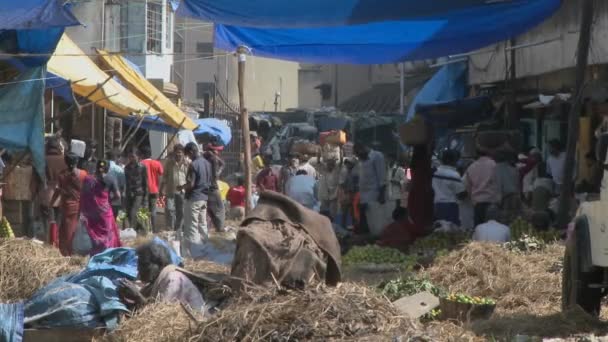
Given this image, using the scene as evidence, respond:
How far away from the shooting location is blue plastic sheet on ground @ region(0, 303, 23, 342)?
868cm

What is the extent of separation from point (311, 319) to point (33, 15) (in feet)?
23.3

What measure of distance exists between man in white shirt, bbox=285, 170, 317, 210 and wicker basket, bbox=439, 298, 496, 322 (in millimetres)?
8322

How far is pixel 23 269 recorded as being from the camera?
10633mm

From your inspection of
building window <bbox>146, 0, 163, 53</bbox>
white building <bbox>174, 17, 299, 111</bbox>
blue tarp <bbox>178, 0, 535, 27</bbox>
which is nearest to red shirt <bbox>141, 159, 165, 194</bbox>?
blue tarp <bbox>178, 0, 535, 27</bbox>

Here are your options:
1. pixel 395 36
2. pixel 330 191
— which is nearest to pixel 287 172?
pixel 330 191

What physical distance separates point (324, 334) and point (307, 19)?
8.74 m

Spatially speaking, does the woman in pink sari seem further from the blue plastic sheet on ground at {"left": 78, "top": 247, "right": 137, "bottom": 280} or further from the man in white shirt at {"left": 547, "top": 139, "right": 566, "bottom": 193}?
the man in white shirt at {"left": 547, "top": 139, "right": 566, "bottom": 193}

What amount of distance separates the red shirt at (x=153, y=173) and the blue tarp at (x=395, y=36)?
4.38 metres

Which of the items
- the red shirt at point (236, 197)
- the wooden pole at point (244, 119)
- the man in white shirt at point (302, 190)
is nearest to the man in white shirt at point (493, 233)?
the wooden pole at point (244, 119)

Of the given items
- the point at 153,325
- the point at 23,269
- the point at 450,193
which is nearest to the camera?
the point at 153,325

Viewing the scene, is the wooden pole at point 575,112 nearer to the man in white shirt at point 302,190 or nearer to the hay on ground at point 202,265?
the hay on ground at point 202,265

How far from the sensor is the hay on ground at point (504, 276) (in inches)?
435

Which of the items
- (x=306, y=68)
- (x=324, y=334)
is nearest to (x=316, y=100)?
(x=306, y=68)

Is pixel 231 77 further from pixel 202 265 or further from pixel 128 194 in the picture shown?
pixel 202 265
